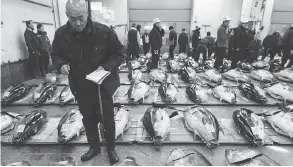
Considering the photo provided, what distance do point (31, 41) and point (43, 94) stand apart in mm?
2994

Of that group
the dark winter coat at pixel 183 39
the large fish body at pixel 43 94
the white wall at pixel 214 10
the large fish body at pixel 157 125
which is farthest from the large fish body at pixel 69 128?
the white wall at pixel 214 10

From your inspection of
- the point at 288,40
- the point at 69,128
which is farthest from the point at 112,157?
the point at 288,40

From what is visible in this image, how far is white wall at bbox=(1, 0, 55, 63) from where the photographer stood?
579 cm

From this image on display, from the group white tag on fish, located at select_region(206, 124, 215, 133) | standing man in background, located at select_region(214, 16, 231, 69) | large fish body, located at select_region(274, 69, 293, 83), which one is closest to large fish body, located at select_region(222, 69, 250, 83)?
standing man in background, located at select_region(214, 16, 231, 69)

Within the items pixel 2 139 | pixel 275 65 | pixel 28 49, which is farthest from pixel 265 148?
pixel 28 49

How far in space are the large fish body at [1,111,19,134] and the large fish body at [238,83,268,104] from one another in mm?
5083

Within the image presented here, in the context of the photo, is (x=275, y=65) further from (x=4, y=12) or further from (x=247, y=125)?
(x=4, y=12)

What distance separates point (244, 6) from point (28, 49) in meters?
14.0

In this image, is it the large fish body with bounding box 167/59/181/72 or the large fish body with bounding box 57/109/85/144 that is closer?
the large fish body with bounding box 57/109/85/144

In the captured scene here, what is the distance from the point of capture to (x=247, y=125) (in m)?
3.04

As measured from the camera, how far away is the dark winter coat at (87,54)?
2035mm

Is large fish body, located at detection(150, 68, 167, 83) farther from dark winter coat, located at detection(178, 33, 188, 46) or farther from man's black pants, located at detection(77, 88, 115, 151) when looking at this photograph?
dark winter coat, located at detection(178, 33, 188, 46)

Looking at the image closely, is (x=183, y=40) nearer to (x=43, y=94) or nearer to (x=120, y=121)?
(x=43, y=94)

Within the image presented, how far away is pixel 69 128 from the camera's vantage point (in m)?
3.01
